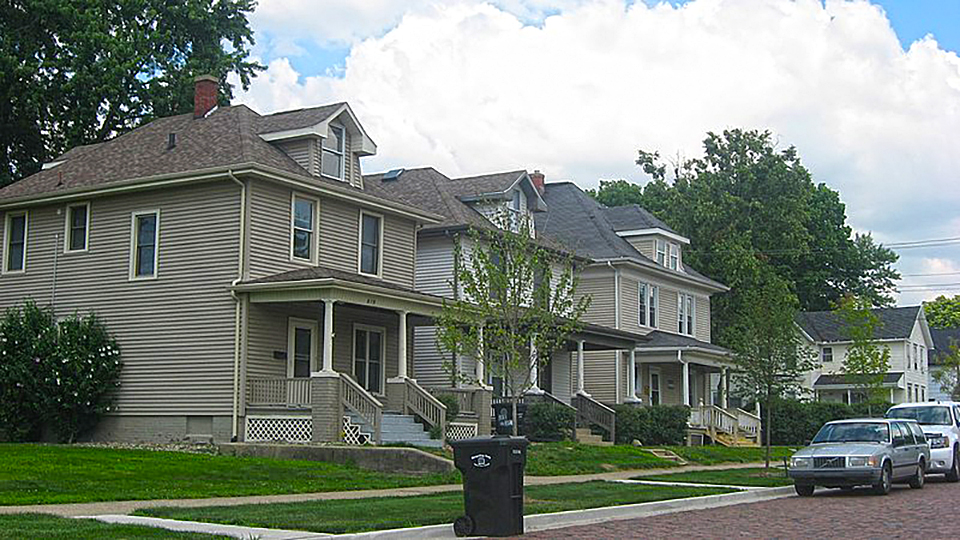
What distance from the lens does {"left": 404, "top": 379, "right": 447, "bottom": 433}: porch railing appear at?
1166 inches

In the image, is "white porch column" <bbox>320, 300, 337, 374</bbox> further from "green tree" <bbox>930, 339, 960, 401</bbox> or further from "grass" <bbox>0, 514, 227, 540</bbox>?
"green tree" <bbox>930, 339, 960, 401</bbox>

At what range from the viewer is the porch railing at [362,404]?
90.2 ft

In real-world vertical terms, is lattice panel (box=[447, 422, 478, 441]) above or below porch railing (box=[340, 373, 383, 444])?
below

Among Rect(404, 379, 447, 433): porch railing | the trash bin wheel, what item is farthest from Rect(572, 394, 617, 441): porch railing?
the trash bin wheel

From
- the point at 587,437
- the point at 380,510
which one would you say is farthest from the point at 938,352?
the point at 380,510

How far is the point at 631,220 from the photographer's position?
1997 inches

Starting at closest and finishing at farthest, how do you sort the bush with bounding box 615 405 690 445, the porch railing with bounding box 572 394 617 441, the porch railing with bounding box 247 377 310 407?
the porch railing with bounding box 247 377 310 407, the porch railing with bounding box 572 394 617 441, the bush with bounding box 615 405 690 445

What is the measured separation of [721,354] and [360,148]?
19.4m

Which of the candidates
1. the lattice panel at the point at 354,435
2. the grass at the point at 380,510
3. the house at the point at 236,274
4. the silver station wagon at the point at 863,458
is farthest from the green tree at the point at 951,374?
the grass at the point at 380,510

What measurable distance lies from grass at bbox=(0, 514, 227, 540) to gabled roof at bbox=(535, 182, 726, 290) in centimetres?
3110

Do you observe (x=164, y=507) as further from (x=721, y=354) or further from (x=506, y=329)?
(x=721, y=354)

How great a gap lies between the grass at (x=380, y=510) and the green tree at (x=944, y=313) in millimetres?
99786

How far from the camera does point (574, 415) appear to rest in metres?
36.4

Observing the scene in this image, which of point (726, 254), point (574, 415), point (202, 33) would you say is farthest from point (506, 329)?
point (726, 254)
